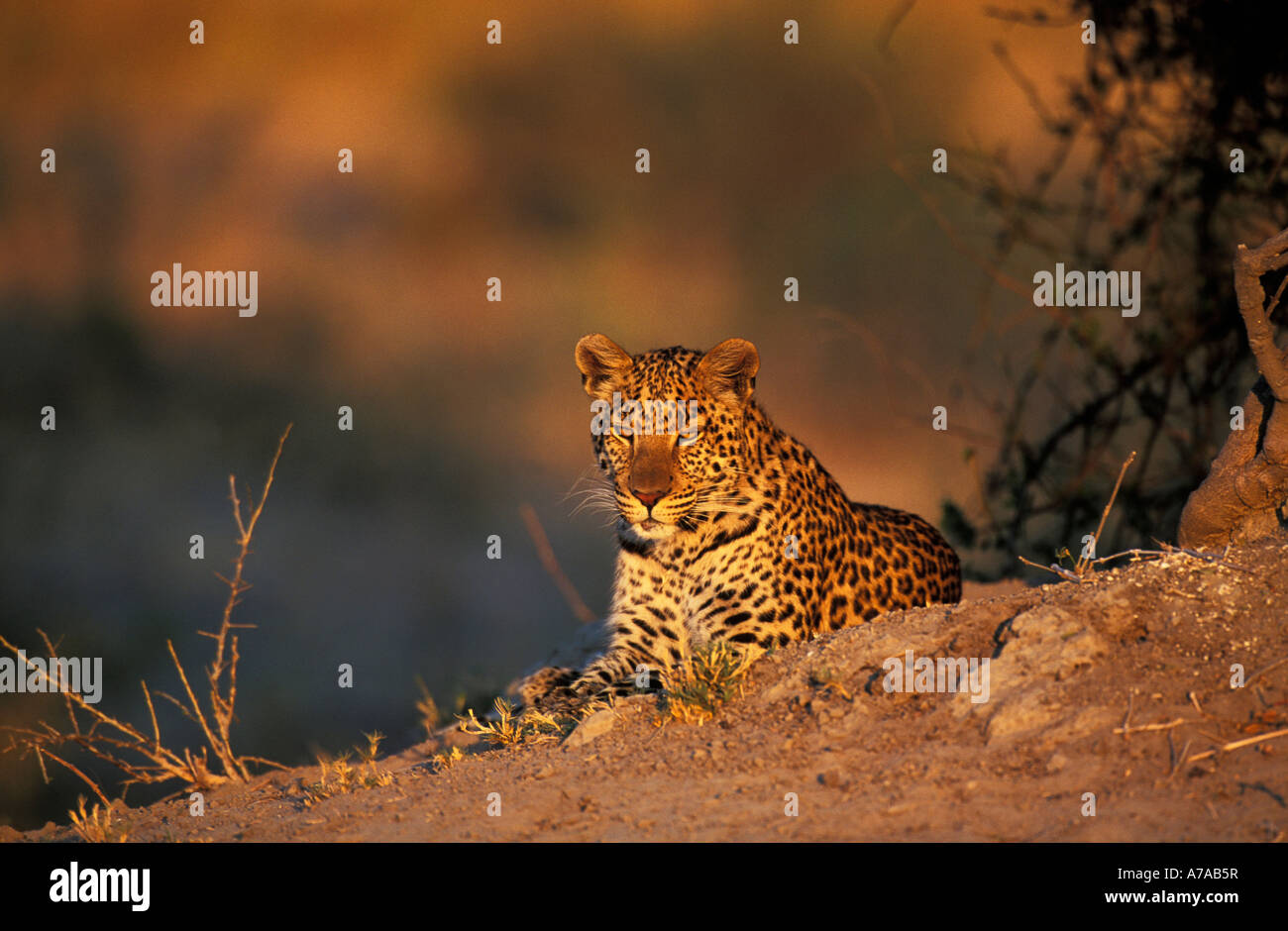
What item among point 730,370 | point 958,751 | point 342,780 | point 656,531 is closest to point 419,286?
point 730,370

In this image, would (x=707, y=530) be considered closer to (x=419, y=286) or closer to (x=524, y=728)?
(x=524, y=728)

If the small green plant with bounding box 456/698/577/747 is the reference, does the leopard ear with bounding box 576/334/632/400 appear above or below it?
above

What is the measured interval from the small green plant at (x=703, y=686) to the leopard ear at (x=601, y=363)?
178 cm

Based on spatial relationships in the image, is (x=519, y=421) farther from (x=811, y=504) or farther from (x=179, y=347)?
(x=811, y=504)

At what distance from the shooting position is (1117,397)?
10289mm

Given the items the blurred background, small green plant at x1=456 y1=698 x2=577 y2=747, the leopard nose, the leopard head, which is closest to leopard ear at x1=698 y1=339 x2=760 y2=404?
the leopard head

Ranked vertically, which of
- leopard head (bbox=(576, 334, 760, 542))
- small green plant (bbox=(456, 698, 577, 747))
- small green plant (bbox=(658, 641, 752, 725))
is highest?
A: leopard head (bbox=(576, 334, 760, 542))

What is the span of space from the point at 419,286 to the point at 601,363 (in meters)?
14.1

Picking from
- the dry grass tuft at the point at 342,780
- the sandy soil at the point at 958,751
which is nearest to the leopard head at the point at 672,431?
the sandy soil at the point at 958,751

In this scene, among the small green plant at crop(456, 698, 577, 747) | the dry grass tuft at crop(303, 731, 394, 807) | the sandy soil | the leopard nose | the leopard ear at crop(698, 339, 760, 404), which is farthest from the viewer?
the leopard ear at crop(698, 339, 760, 404)

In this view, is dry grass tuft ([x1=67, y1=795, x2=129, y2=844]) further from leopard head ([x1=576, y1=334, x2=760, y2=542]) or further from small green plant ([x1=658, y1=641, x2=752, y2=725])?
leopard head ([x1=576, y1=334, x2=760, y2=542])

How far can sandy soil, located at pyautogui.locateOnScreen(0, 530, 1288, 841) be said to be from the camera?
438 cm

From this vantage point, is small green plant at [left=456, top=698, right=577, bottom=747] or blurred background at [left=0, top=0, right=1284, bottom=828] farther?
blurred background at [left=0, top=0, right=1284, bottom=828]

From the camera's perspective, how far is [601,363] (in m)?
7.28
